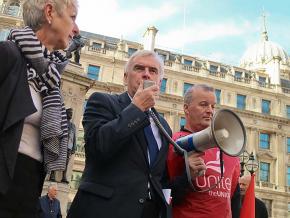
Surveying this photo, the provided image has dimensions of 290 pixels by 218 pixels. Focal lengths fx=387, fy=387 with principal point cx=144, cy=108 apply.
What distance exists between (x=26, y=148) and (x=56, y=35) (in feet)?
2.53

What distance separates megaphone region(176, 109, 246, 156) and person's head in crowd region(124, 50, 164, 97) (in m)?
0.50

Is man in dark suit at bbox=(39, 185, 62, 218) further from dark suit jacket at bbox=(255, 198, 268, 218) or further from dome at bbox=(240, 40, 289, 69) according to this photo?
dome at bbox=(240, 40, 289, 69)

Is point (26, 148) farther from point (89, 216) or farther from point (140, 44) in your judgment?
point (140, 44)

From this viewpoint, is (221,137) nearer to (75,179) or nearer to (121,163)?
(121,163)

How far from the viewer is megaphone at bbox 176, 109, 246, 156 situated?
2.79 meters

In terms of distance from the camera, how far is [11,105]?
2.01m

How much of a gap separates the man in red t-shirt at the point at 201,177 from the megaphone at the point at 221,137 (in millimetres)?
107

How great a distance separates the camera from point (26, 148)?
215 cm

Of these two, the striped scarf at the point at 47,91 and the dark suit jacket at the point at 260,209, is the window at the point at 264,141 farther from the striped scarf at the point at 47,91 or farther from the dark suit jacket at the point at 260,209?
the striped scarf at the point at 47,91

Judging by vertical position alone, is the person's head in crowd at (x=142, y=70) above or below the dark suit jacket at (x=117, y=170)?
above

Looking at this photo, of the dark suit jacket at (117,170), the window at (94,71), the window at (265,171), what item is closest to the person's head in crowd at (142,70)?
the dark suit jacket at (117,170)

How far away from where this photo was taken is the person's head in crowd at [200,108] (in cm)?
357

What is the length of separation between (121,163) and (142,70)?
789 mm

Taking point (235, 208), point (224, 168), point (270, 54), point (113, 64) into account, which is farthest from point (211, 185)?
point (270, 54)
